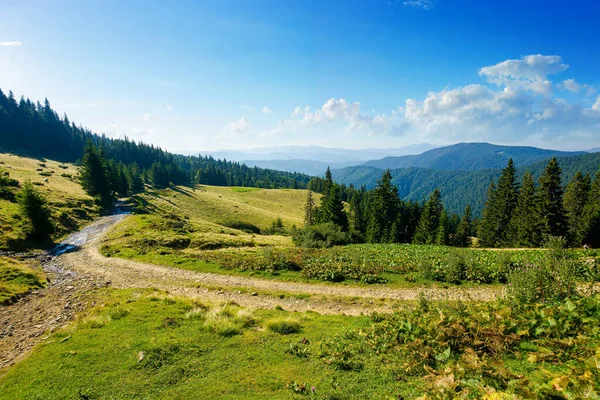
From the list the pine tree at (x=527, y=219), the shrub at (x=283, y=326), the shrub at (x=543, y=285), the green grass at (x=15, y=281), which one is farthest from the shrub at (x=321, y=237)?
the pine tree at (x=527, y=219)

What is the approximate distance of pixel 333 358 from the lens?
947 centimetres

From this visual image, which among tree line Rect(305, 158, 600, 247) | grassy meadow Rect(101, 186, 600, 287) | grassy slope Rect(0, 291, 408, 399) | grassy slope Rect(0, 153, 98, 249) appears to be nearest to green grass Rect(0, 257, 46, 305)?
grassy meadow Rect(101, 186, 600, 287)

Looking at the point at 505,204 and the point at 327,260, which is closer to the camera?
the point at 327,260

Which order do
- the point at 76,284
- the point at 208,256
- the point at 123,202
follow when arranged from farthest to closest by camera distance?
1. the point at 123,202
2. the point at 208,256
3. the point at 76,284

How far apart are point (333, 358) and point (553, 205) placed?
51.2 metres

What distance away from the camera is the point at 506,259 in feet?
70.2

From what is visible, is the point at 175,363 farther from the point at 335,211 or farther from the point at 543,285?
the point at 335,211

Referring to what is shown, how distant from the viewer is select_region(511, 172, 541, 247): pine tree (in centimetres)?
4494

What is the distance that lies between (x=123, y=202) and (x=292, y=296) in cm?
7083

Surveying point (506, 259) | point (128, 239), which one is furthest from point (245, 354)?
point (128, 239)

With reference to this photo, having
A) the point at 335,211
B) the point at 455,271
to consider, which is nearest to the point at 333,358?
the point at 455,271

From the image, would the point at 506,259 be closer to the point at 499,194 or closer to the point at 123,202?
the point at 499,194

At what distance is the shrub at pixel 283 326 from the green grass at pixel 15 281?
16870 mm

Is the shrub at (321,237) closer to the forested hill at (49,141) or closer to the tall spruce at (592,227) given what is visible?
the tall spruce at (592,227)
